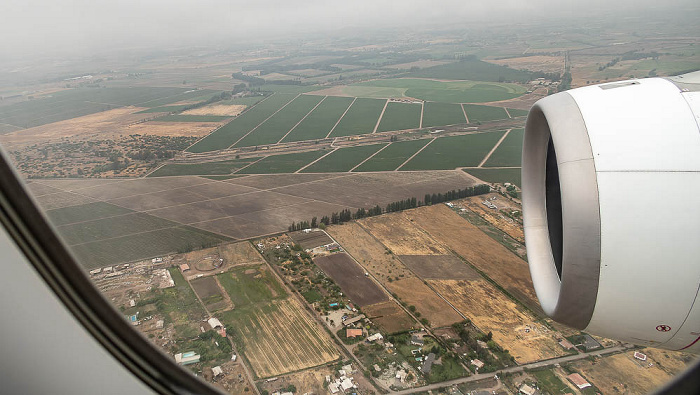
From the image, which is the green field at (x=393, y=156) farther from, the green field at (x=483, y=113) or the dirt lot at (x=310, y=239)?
the dirt lot at (x=310, y=239)

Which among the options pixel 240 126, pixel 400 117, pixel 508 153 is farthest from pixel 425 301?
pixel 240 126

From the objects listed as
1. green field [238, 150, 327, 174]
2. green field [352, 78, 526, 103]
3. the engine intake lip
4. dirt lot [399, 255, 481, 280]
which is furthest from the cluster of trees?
green field [352, 78, 526, 103]

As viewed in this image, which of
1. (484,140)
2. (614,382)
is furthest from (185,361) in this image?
(484,140)

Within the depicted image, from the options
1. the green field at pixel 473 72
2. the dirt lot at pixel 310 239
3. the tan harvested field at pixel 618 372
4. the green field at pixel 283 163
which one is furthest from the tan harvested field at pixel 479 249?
the green field at pixel 473 72

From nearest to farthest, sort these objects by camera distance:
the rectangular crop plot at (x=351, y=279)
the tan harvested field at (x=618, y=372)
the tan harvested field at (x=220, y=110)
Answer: the tan harvested field at (x=618, y=372)
the rectangular crop plot at (x=351, y=279)
the tan harvested field at (x=220, y=110)

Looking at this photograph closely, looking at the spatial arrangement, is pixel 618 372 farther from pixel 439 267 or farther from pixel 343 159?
pixel 343 159

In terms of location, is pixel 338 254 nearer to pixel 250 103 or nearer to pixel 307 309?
pixel 307 309
